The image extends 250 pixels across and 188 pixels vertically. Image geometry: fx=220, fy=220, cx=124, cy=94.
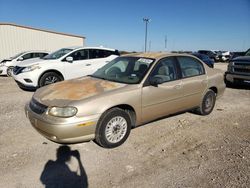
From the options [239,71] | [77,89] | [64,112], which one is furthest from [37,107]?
[239,71]

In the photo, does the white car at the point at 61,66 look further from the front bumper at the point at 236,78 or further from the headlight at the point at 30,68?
the front bumper at the point at 236,78

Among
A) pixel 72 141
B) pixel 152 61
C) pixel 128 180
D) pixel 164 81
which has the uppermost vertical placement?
pixel 152 61

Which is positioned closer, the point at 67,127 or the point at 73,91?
the point at 67,127

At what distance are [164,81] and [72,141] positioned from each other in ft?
6.91

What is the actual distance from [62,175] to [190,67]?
3.54 m

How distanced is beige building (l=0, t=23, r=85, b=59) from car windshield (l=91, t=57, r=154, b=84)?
18244mm

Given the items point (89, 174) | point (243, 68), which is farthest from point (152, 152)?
point (243, 68)

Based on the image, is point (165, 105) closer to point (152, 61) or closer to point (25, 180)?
point (152, 61)

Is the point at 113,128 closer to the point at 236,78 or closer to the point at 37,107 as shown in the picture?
the point at 37,107

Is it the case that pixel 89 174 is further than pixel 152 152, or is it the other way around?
pixel 152 152

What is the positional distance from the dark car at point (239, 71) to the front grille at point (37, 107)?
7.75 metres

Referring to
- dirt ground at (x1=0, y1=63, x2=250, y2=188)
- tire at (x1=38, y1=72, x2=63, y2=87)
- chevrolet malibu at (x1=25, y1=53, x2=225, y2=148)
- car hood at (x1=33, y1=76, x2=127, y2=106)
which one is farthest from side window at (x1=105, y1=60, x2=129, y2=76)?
tire at (x1=38, y1=72, x2=63, y2=87)

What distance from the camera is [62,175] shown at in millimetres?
2951

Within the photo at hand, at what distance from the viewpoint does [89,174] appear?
9.84 feet
